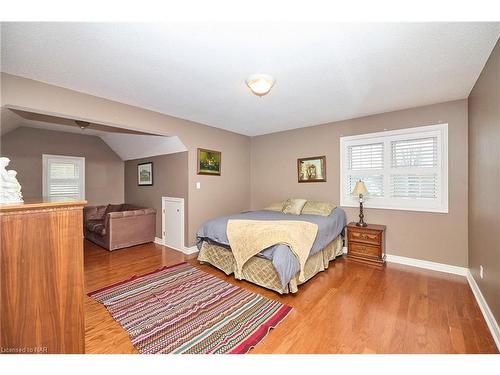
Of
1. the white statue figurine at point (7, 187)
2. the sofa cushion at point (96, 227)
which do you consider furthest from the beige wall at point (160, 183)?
the white statue figurine at point (7, 187)

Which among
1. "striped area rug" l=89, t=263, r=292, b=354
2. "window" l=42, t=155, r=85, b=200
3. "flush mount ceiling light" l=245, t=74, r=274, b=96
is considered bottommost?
"striped area rug" l=89, t=263, r=292, b=354

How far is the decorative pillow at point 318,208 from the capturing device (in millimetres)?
3637

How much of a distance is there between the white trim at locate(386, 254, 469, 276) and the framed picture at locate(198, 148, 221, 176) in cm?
349

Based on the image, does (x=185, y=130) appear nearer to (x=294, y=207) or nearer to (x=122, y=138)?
(x=122, y=138)

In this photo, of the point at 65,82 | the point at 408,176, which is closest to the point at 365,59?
the point at 408,176

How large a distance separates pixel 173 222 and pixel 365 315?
355 centimetres

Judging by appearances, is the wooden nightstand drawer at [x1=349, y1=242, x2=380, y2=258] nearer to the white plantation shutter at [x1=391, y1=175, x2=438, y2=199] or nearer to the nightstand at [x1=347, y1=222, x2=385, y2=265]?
the nightstand at [x1=347, y1=222, x2=385, y2=265]

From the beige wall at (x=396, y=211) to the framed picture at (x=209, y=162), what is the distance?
1.23 m

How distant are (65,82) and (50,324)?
8.31 ft

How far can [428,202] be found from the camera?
125 inches

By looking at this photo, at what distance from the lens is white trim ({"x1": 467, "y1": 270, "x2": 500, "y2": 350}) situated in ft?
5.53

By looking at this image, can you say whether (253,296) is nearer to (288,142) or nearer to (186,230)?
(186,230)

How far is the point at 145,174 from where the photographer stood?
16.5 ft

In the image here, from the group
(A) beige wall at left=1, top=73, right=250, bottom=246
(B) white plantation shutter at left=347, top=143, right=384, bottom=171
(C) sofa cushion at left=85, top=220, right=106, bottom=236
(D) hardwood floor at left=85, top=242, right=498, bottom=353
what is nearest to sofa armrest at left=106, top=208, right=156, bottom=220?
(C) sofa cushion at left=85, top=220, right=106, bottom=236
